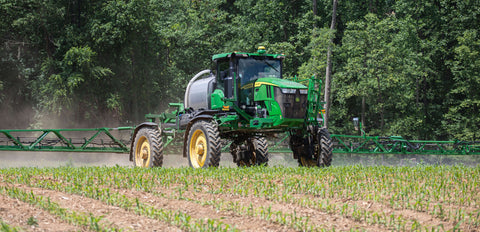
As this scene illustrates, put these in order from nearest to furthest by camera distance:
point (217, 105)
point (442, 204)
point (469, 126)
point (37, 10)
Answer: point (442, 204)
point (217, 105)
point (37, 10)
point (469, 126)

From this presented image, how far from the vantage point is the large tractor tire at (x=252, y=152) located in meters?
15.5

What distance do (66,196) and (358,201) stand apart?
5222 mm

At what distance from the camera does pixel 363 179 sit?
466 inches

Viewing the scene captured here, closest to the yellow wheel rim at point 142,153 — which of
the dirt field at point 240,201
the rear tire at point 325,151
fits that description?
the dirt field at point 240,201

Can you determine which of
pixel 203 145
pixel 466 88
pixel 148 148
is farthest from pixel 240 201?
pixel 466 88

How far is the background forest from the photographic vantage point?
32719 millimetres

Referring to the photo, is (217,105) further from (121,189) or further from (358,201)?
(358,201)

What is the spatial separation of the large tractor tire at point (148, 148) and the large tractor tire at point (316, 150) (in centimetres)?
394

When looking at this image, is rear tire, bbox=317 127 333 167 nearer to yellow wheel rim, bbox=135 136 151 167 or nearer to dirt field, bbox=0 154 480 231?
dirt field, bbox=0 154 480 231

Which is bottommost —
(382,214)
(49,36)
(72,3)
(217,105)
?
(382,214)

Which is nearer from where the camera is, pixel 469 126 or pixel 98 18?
pixel 98 18

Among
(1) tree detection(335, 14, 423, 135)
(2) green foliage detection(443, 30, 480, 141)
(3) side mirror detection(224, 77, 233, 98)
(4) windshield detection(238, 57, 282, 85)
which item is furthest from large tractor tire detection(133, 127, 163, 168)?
(2) green foliage detection(443, 30, 480, 141)

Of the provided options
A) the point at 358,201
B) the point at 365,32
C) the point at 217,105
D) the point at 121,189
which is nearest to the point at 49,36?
the point at 365,32

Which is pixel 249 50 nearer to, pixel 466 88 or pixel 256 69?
pixel 466 88
